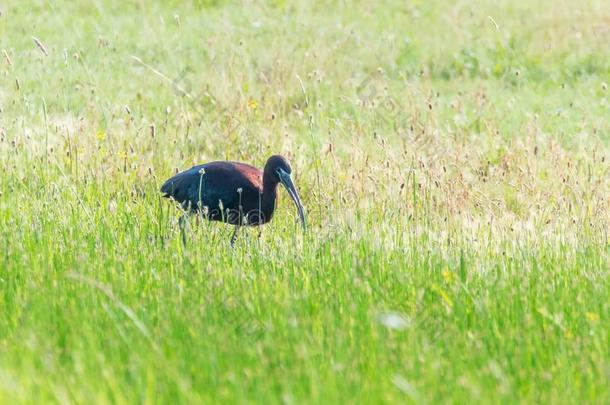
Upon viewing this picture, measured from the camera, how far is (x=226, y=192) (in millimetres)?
7246

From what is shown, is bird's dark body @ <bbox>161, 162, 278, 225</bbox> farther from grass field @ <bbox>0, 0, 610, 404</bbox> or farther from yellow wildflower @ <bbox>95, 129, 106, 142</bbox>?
yellow wildflower @ <bbox>95, 129, 106, 142</bbox>

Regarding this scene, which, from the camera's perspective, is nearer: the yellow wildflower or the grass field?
the grass field

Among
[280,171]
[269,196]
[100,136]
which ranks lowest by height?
[100,136]

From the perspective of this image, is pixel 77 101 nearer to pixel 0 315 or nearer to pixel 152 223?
pixel 152 223

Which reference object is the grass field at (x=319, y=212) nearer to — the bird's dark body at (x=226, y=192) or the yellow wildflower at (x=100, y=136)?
the yellow wildflower at (x=100, y=136)

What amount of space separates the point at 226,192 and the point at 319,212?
563 millimetres

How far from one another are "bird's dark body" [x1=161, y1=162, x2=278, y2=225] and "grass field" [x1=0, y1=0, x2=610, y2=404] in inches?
6.5

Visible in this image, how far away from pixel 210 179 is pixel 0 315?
8.40ft

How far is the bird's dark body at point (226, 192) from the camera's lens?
7.24 metres

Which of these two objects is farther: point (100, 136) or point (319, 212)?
point (100, 136)

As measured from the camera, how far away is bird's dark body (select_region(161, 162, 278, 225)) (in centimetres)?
724

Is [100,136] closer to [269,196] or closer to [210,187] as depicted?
[210,187]

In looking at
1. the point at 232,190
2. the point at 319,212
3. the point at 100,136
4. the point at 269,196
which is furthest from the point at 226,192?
the point at 100,136

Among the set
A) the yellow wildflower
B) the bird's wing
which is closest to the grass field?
the yellow wildflower
